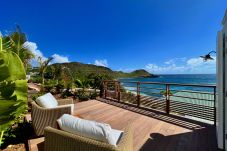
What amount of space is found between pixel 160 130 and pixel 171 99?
4.86 feet

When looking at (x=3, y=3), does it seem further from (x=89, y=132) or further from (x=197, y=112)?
(x=197, y=112)

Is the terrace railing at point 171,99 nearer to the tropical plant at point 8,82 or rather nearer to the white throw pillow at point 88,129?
the white throw pillow at point 88,129

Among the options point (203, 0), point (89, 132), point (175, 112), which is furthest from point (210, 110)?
point (203, 0)

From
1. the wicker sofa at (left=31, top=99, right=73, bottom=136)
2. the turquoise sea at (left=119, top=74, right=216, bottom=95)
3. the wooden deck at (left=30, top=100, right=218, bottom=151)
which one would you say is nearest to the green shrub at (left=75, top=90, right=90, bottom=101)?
the turquoise sea at (left=119, top=74, right=216, bottom=95)

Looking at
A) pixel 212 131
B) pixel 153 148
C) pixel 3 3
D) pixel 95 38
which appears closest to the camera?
pixel 153 148

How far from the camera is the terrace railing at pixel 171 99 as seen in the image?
3865mm

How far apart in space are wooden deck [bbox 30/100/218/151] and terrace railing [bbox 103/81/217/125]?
A: 0.34 meters

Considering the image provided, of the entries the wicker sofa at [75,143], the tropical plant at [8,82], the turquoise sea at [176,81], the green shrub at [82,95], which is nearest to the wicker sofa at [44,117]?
the wicker sofa at [75,143]

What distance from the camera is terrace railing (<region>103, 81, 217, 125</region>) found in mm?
3865

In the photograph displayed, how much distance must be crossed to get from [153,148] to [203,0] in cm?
549

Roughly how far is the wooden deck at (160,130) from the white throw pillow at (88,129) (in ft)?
4.57

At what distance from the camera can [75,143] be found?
1555 mm

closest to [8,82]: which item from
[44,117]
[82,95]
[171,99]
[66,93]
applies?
[44,117]

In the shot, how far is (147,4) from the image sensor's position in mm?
7852
